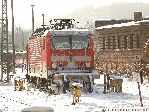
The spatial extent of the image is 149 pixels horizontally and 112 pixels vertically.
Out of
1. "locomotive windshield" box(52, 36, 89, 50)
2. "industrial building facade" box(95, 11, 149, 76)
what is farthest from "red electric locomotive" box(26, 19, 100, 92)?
"industrial building facade" box(95, 11, 149, 76)

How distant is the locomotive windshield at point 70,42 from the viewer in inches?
777

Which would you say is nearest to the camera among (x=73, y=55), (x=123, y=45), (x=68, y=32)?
(x=68, y=32)

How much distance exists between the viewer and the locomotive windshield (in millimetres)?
19734

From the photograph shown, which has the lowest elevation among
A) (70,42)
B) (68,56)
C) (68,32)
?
(68,56)

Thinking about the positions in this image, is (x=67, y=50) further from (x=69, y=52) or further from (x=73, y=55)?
(x=73, y=55)

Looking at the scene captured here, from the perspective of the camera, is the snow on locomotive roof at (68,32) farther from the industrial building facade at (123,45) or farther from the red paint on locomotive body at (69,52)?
the industrial building facade at (123,45)

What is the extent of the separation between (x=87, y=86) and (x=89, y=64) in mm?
1269

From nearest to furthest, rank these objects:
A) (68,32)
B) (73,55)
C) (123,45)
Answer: (68,32)
(73,55)
(123,45)

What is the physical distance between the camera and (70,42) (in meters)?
20.0

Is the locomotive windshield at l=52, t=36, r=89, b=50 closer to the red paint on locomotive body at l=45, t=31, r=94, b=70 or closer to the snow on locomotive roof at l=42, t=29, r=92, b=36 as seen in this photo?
the red paint on locomotive body at l=45, t=31, r=94, b=70

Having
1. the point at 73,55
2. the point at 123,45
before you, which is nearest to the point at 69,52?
the point at 73,55

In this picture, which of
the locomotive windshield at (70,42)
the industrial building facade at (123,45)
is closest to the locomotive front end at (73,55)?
the locomotive windshield at (70,42)

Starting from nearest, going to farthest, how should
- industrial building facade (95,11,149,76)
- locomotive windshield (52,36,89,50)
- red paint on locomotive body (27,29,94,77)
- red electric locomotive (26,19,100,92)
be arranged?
red electric locomotive (26,19,100,92) → red paint on locomotive body (27,29,94,77) → locomotive windshield (52,36,89,50) → industrial building facade (95,11,149,76)

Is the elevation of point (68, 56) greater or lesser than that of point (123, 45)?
lesser
